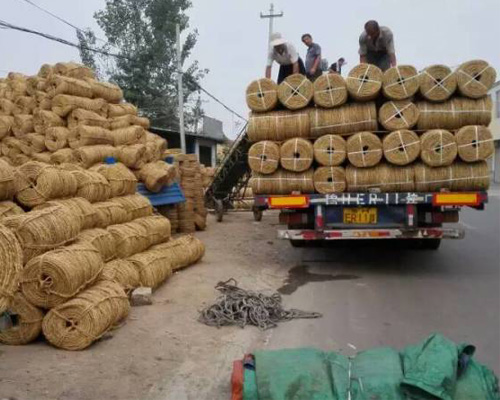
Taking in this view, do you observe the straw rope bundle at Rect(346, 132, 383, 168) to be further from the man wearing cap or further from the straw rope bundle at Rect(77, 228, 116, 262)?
the straw rope bundle at Rect(77, 228, 116, 262)

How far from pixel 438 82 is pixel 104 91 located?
812 cm

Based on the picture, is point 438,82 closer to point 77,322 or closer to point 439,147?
point 439,147

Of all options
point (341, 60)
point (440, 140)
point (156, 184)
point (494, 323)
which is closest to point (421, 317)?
point (494, 323)

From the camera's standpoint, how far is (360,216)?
888 centimetres

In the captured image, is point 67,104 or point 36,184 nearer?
point 36,184

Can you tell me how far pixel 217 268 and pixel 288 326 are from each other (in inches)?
139

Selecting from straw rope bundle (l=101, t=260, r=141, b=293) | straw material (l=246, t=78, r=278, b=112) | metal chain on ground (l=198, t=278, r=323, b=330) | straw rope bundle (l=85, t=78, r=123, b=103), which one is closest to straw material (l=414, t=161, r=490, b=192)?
straw material (l=246, t=78, r=278, b=112)

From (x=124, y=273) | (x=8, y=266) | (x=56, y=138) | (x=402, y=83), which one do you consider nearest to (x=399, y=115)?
(x=402, y=83)

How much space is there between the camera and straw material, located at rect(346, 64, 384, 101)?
867 cm

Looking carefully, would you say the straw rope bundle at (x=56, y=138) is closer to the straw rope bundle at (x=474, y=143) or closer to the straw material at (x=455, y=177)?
the straw material at (x=455, y=177)

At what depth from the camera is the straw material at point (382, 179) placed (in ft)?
28.5

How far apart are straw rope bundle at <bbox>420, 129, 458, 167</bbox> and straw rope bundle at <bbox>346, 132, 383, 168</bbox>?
0.70 meters

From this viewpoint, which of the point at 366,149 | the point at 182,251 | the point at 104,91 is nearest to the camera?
the point at 366,149

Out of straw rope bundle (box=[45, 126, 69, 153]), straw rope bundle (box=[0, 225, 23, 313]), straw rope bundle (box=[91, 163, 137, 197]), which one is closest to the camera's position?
straw rope bundle (box=[0, 225, 23, 313])
